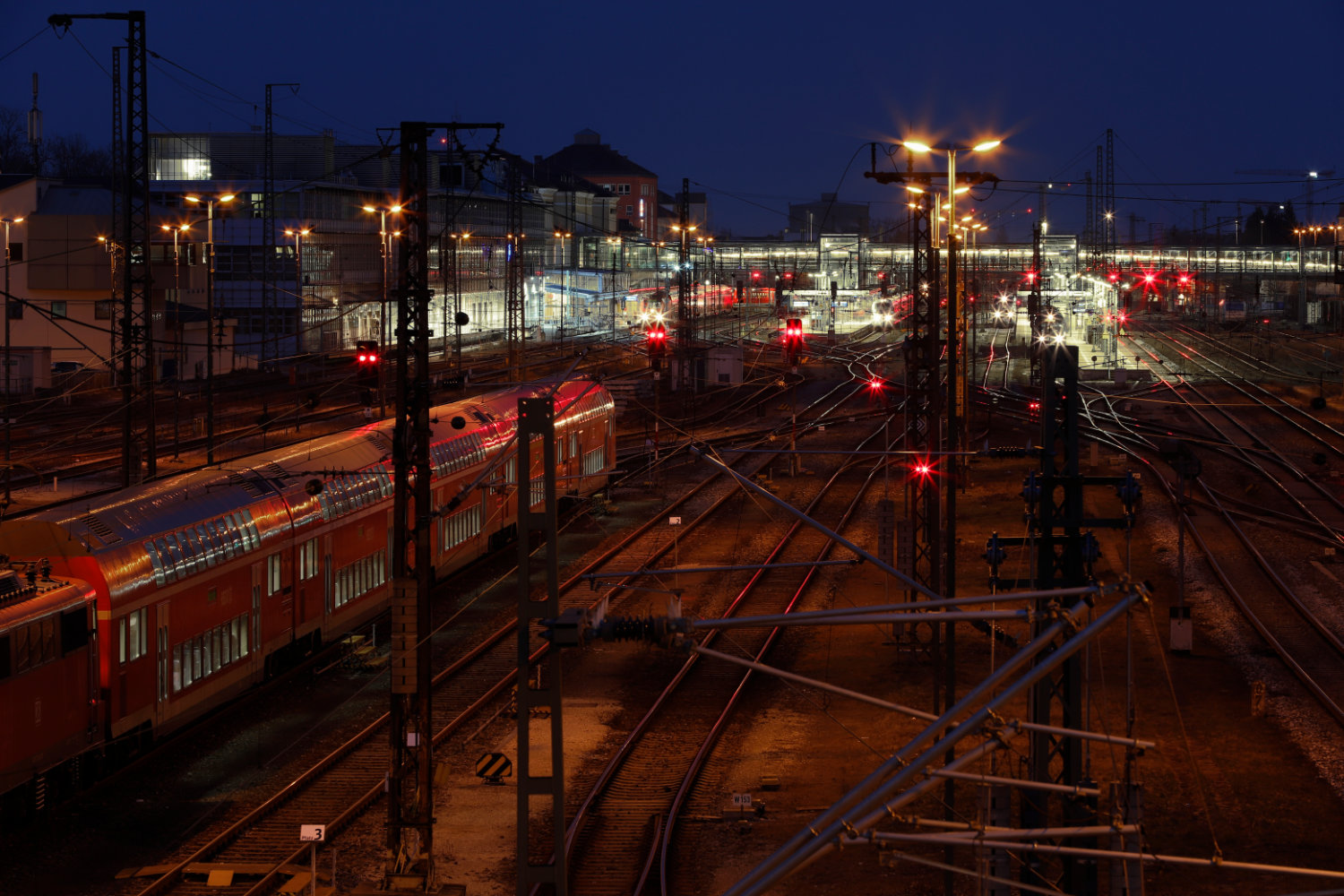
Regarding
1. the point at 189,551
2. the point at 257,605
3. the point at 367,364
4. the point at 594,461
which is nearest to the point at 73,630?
the point at 189,551

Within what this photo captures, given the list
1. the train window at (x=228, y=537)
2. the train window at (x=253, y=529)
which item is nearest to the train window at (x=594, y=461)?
the train window at (x=253, y=529)

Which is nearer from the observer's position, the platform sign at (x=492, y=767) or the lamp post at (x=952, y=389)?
the lamp post at (x=952, y=389)

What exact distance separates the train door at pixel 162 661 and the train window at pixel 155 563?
28 cm

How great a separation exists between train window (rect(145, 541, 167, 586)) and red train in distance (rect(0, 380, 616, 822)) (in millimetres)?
16

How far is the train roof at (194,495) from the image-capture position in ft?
50.6

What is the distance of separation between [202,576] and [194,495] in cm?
145

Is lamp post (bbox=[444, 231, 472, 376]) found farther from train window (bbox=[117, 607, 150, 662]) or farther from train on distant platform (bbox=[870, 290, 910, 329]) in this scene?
Answer: train on distant platform (bbox=[870, 290, 910, 329])

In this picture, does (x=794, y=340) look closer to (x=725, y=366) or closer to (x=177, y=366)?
(x=725, y=366)

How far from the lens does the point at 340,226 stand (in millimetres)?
75500

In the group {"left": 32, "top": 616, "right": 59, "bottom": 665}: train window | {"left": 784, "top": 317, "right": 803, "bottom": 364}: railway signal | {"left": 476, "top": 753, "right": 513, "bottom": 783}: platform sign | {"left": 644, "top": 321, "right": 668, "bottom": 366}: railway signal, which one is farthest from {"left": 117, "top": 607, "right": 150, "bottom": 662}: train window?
{"left": 784, "top": 317, "right": 803, "bottom": 364}: railway signal

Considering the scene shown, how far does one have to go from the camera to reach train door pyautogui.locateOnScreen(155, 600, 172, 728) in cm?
1636

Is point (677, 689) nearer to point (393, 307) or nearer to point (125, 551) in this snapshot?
point (125, 551)

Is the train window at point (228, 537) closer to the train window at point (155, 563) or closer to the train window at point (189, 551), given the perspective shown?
the train window at point (189, 551)

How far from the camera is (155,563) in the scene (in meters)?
16.3
